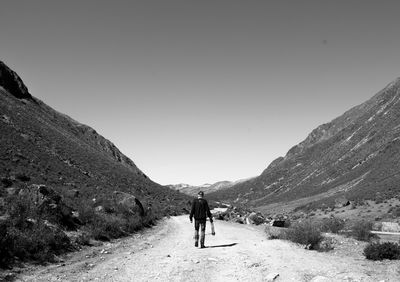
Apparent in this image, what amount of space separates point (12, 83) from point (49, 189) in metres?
75.1

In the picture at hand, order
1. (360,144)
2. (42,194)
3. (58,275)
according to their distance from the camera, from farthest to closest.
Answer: (360,144) → (42,194) → (58,275)

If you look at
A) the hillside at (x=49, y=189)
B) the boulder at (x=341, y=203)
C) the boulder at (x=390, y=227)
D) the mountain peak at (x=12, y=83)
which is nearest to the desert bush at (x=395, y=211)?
the boulder at (x=390, y=227)

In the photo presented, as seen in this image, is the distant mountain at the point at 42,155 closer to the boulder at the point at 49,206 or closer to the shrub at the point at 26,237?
the boulder at the point at 49,206

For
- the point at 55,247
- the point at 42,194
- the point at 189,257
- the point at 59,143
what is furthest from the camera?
the point at 59,143

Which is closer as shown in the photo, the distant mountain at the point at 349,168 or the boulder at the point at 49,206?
the boulder at the point at 49,206

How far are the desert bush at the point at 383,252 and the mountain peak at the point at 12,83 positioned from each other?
8519 cm

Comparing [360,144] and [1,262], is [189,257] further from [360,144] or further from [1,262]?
[360,144]

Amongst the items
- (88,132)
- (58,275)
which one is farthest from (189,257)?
(88,132)

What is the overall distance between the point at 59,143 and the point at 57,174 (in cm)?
2275

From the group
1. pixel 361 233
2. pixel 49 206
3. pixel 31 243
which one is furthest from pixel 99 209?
pixel 361 233

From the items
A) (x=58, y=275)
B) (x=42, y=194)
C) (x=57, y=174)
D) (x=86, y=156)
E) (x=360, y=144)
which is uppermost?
(x=360, y=144)

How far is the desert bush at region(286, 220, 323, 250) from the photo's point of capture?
43.8 feet

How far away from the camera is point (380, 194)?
50500 millimetres

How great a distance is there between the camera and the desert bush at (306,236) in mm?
13344
